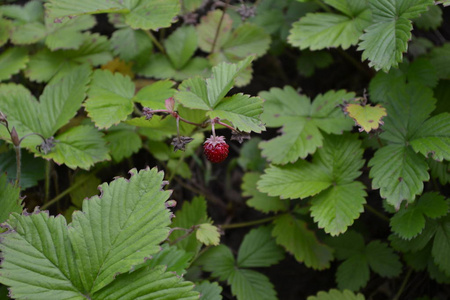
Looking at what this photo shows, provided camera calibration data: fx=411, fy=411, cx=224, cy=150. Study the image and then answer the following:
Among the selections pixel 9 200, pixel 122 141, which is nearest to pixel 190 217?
pixel 122 141

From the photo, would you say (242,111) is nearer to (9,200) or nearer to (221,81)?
(221,81)

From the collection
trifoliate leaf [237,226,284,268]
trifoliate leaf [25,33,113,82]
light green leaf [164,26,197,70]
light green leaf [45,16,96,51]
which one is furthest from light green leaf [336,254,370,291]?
light green leaf [45,16,96,51]

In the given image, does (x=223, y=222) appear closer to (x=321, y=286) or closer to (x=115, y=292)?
(x=321, y=286)

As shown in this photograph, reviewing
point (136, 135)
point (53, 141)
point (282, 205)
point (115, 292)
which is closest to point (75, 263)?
point (115, 292)

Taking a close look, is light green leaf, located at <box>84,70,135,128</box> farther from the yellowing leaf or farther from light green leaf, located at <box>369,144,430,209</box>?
light green leaf, located at <box>369,144,430,209</box>

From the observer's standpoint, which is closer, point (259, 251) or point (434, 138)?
point (434, 138)
